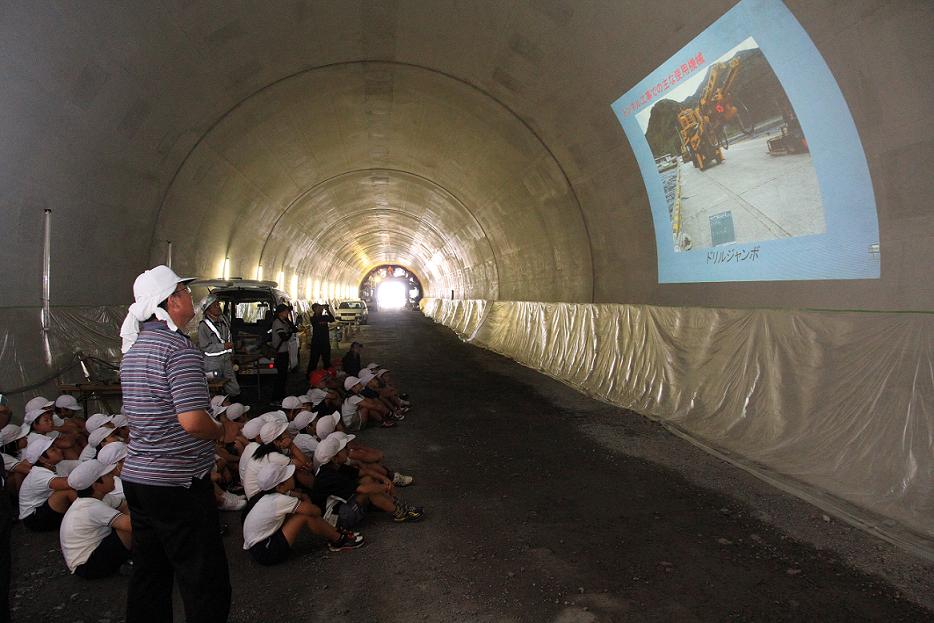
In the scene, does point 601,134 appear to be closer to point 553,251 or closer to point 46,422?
point 553,251

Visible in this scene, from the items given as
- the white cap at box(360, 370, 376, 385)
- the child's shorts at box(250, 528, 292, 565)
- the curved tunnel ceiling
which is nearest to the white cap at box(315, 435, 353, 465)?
the child's shorts at box(250, 528, 292, 565)

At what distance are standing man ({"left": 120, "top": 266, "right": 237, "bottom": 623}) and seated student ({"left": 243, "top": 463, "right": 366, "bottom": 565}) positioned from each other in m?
1.23

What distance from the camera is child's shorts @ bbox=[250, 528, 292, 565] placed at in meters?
3.86

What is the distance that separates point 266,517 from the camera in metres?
3.84

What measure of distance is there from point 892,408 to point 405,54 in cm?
1066

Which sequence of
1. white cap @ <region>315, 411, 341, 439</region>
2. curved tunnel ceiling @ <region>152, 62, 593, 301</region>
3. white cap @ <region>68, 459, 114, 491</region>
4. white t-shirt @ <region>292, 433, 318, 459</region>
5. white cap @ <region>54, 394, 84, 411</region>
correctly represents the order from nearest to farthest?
white cap @ <region>68, 459, 114, 491</region> → white t-shirt @ <region>292, 433, 318, 459</region> → white cap @ <region>315, 411, 341, 439</region> → white cap @ <region>54, 394, 84, 411</region> → curved tunnel ceiling @ <region>152, 62, 593, 301</region>

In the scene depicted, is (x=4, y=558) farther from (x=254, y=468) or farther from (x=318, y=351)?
(x=318, y=351)

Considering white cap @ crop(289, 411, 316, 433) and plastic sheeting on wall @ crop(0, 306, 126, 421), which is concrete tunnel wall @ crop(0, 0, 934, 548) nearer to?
plastic sheeting on wall @ crop(0, 306, 126, 421)

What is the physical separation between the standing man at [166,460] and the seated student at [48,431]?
12.7ft

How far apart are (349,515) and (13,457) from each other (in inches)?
157

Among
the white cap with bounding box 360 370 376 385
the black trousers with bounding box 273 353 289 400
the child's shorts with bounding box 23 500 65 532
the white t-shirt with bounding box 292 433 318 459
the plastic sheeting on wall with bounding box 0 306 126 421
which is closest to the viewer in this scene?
the child's shorts with bounding box 23 500 65 532

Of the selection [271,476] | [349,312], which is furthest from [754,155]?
[349,312]

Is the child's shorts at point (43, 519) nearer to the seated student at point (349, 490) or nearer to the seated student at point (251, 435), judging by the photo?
the seated student at point (251, 435)

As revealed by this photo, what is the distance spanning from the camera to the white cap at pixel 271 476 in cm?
402
